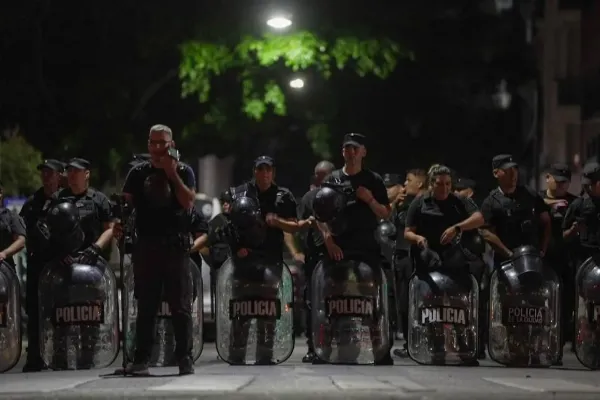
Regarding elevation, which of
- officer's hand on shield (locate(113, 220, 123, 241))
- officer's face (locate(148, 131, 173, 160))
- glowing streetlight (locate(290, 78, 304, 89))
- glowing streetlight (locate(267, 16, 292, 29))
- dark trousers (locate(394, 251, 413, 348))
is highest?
glowing streetlight (locate(267, 16, 292, 29))

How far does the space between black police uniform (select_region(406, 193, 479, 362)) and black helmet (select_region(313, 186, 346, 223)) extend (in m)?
0.87

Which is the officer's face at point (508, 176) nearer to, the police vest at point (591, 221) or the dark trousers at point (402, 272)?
→ the police vest at point (591, 221)

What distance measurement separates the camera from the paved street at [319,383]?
8.77 metres

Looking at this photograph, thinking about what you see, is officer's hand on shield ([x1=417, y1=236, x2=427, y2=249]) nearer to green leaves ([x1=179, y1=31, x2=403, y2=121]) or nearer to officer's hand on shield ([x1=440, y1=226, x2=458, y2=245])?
officer's hand on shield ([x1=440, y1=226, x2=458, y2=245])

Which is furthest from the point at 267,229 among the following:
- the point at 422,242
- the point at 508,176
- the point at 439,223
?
the point at 508,176

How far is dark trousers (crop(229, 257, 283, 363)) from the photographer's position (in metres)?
11.0

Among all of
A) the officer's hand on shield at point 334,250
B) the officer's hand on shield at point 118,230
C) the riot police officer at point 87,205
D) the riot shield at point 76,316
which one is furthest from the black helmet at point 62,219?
the officer's hand on shield at point 334,250

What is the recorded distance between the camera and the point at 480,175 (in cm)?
2962

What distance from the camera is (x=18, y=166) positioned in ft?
63.2

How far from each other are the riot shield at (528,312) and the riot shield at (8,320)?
4191mm

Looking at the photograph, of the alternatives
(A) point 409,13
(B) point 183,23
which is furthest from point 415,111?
(B) point 183,23

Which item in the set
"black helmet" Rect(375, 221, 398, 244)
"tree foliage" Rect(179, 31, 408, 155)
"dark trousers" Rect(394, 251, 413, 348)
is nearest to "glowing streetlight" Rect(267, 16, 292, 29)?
"tree foliage" Rect(179, 31, 408, 155)

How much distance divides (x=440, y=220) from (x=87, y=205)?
311 cm

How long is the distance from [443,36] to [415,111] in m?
1.55
